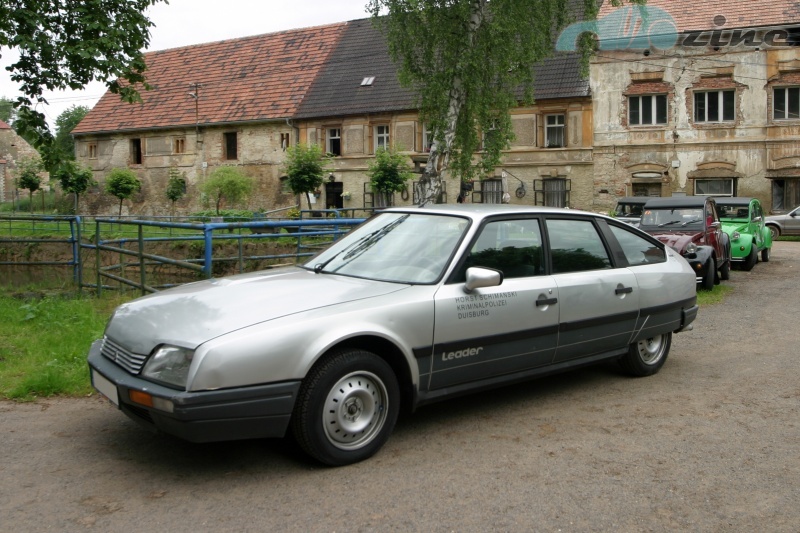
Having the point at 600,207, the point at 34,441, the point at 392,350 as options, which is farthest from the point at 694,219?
the point at 600,207

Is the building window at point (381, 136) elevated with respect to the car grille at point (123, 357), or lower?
elevated

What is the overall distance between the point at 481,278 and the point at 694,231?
35.7 ft

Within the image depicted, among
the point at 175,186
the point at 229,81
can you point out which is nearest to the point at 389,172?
the point at 175,186

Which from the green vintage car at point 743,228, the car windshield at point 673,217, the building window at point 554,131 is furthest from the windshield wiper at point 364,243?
the building window at point 554,131

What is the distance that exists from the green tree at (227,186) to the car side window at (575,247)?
31.6 m

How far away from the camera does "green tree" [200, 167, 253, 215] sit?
120 ft

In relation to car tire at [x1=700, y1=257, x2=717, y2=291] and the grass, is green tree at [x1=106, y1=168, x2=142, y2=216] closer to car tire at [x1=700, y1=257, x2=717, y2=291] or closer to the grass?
the grass

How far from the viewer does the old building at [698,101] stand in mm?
30469

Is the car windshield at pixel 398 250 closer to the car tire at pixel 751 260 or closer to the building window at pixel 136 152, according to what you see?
the car tire at pixel 751 260

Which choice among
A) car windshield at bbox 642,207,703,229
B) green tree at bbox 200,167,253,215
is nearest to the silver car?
car windshield at bbox 642,207,703,229

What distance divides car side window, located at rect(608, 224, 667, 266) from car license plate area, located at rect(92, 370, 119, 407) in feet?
14.0

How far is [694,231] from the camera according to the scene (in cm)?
1460

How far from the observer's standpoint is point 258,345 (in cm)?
426

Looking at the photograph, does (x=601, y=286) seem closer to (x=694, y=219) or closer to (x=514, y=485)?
(x=514, y=485)
